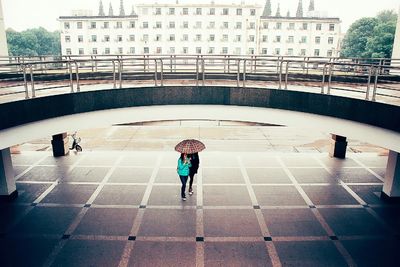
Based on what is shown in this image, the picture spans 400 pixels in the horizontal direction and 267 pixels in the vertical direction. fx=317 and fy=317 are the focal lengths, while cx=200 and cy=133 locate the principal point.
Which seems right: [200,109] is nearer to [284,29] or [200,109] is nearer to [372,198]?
[372,198]

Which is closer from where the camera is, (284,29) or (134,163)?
(134,163)

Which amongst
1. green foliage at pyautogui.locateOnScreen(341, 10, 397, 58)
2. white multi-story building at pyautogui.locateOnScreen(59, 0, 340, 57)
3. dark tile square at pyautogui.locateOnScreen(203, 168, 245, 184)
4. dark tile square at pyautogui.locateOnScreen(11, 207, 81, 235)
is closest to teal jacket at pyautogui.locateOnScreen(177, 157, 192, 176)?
dark tile square at pyautogui.locateOnScreen(203, 168, 245, 184)

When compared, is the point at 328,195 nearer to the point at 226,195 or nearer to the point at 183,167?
the point at 226,195

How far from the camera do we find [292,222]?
9.99 metres

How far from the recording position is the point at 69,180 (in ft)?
43.6

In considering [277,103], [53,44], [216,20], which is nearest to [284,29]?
[216,20]

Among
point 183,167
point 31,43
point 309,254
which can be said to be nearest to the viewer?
point 309,254

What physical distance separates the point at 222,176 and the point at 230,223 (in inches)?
157

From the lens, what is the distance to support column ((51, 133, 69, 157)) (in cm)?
1606

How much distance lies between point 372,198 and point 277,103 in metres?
6.20

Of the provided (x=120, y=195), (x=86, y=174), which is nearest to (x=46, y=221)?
(x=120, y=195)

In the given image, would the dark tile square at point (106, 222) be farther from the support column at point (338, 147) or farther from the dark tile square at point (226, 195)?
the support column at point (338, 147)

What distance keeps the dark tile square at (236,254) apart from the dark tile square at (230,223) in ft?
1.64

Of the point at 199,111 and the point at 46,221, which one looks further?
the point at 46,221
